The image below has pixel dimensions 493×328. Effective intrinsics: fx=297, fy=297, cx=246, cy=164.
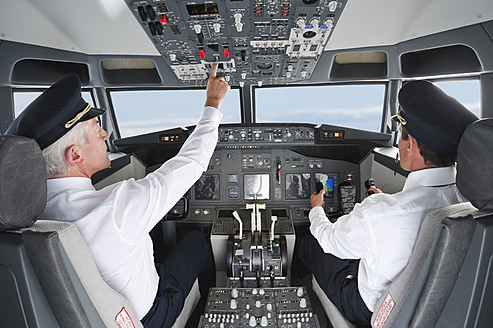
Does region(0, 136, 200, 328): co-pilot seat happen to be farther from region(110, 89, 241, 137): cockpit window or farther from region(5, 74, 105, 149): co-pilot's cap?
region(110, 89, 241, 137): cockpit window

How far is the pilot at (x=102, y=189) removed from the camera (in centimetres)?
117

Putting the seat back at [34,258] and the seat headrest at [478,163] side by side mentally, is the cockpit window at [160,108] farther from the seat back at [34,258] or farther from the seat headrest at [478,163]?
the seat headrest at [478,163]

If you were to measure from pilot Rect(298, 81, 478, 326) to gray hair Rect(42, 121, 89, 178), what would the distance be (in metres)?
1.32

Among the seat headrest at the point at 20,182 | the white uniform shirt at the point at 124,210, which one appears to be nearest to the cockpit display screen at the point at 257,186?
the white uniform shirt at the point at 124,210

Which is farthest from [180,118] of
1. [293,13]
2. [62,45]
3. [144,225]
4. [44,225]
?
[44,225]

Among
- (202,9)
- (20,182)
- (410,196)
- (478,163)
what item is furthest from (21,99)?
(478,163)

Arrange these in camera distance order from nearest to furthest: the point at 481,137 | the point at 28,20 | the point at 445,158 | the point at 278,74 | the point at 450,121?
1. the point at 481,137
2. the point at 450,121
3. the point at 445,158
4. the point at 28,20
5. the point at 278,74

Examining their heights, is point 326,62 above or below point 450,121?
above

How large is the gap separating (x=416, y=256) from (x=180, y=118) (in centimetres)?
280

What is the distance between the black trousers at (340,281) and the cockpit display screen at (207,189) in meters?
1.07

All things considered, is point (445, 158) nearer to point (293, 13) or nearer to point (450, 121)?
point (450, 121)

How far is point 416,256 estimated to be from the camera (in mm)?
1133

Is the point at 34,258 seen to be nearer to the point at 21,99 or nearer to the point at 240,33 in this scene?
the point at 240,33

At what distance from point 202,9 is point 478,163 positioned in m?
1.36
